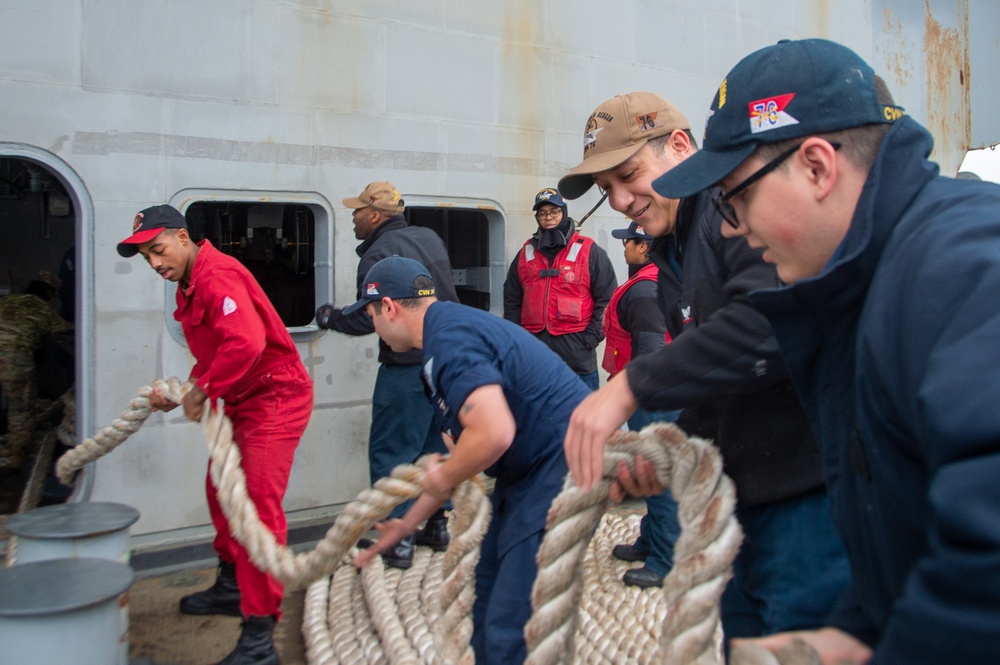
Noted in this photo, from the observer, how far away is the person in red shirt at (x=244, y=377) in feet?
11.8

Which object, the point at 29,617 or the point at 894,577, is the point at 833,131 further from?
the point at 29,617

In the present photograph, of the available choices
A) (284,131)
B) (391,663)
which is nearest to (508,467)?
(391,663)

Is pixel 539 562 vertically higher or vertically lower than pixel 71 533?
higher

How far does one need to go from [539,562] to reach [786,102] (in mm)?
1080

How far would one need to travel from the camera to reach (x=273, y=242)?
6285 mm

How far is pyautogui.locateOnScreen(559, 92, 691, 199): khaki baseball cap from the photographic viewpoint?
2.31 metres

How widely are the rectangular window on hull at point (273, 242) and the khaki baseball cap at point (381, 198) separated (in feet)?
3.57

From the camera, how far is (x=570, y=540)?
1.85 m

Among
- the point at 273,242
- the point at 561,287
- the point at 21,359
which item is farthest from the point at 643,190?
the point at 21,359

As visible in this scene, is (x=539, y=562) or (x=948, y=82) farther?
(x=948, y=82)

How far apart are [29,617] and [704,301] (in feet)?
6.82

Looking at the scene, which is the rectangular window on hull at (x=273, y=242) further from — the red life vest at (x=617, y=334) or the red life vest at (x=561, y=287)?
the red life vest at (x=617, y=334)

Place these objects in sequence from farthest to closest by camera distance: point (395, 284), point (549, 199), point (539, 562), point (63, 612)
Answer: point (549, 199)
point (395, 284)
point (63, 612)
point (539, 562)

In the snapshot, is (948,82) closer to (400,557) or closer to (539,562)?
(400,557)
